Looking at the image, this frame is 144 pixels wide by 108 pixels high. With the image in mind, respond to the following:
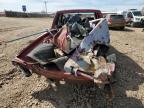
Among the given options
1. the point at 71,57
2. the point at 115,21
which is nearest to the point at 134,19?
the point at 115,21

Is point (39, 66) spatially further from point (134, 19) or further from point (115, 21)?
point (134, 19)

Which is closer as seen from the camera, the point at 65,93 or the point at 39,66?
the point at 39,66

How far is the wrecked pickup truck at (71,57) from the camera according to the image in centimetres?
557

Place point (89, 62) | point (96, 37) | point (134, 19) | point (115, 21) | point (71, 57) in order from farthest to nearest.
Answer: point (134, 19) → point (115, 21) → point (96, 37) → point (71, 57) → point (89, 62)

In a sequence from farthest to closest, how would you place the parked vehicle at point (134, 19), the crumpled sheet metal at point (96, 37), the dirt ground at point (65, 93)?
the parked vehicle at point (134, 19) → the crumpled sheet metal at point (96, 37) → the dirt ground at point (65, 93)

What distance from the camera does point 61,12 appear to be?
8.98m

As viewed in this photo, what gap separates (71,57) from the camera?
6043mm

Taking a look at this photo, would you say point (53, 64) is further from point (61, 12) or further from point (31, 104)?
point (61, 12)

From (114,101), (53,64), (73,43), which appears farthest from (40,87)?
(114,101)

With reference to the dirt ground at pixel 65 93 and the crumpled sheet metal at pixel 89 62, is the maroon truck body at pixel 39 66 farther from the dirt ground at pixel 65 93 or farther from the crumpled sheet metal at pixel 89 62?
the dirt ground at pixel 65 93

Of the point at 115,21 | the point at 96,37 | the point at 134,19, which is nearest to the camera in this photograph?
the point at 96,37

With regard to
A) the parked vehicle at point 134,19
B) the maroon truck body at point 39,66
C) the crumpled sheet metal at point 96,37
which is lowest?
the parked vehicle at point 134,19

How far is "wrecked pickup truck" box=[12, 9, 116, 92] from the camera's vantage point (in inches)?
219

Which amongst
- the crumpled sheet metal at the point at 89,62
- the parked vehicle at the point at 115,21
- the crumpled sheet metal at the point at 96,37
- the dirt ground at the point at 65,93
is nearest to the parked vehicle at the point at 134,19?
the parked vehicle at the point at 115,21
